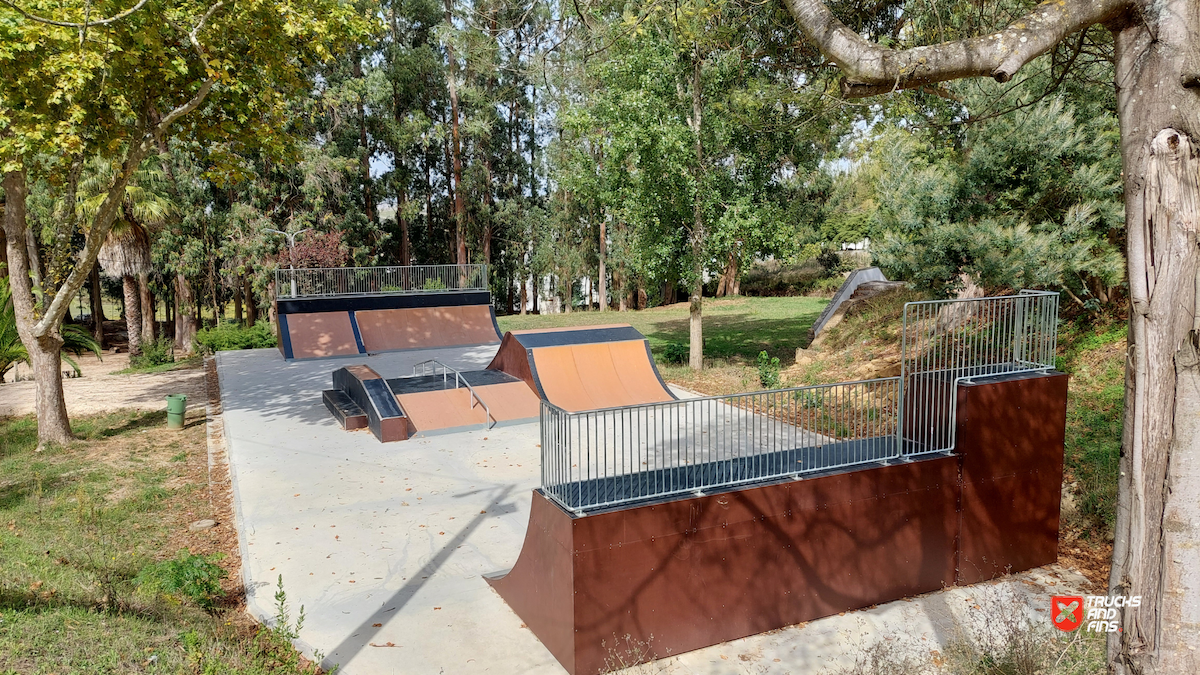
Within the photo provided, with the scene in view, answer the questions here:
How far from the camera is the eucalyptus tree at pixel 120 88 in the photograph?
9.55m

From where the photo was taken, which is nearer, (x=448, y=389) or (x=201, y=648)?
(x=201, y=648)

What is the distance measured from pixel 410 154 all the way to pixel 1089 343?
30.5 m

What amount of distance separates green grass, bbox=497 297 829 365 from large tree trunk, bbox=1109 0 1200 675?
548 inches

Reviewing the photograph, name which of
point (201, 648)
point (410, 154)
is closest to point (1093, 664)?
point (201, 648)

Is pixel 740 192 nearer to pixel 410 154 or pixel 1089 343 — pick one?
pixel 1089 343

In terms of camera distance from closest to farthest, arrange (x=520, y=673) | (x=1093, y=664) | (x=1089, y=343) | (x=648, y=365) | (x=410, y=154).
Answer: (x=1093, y=664)
(x=520, y=673)
(x=1089, y=343)
(x=648, y=365)
(x=410, y=154)

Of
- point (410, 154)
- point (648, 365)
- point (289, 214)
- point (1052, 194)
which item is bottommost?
point (648, 365)

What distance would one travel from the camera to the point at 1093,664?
4.77 metres

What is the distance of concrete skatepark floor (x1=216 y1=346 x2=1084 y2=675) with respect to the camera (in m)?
5.79

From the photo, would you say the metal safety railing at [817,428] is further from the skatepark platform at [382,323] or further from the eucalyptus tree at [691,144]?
the skatepark platform at [382,323]

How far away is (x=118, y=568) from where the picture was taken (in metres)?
6.87

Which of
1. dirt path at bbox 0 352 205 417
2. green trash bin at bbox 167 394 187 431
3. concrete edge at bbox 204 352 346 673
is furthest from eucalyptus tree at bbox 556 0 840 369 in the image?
dirt path at bbox 0 352 205 417

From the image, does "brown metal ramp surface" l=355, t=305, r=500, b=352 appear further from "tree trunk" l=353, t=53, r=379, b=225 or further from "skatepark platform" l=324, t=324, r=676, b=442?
"tree trunk" l=353, t=53, r=379, b=225

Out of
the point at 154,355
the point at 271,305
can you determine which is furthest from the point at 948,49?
the point at 271,305
